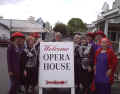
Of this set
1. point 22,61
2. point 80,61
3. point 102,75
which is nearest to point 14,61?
point 22,61

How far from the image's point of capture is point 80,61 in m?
5.51

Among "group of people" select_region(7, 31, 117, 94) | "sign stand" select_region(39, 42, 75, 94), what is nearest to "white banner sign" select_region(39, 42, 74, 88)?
"sign stand" select_region(39, 42, 75, 94)

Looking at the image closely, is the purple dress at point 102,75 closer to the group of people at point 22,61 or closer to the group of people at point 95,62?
the group of people at point 95,62

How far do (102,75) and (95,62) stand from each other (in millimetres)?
339

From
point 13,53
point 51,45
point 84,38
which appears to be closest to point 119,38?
point 84,38

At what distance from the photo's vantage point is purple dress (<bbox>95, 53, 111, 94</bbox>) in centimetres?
473

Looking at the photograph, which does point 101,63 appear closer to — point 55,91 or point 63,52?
point 63,52

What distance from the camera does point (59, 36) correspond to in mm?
5668

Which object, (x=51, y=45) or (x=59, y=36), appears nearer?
(x=51, y=45)

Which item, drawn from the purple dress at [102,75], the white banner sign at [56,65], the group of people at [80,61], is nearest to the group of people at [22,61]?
the group of people at [80,61]

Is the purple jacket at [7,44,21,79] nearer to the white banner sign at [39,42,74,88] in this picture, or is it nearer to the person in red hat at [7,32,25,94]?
the person in red hat at [7,32,25,94]

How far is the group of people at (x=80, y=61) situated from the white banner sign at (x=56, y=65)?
8.2 inches

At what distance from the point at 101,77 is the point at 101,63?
1.05ft

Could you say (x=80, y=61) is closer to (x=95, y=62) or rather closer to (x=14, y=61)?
(x=95, y=62)
